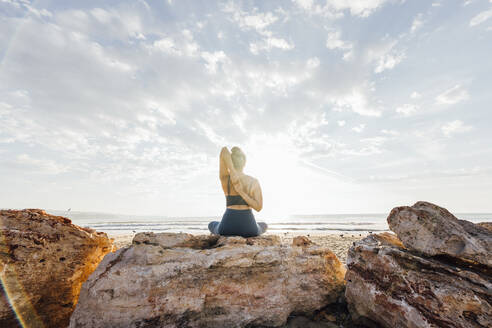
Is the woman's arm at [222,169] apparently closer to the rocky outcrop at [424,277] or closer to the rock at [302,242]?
the rock at [302,242]

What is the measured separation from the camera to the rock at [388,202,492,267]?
91.7 inches

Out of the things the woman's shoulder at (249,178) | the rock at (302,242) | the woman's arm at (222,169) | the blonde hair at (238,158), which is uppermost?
the blonde hair at (238,158)

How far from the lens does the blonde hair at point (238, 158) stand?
4738 millimetres

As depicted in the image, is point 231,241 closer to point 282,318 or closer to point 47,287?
point 282,318

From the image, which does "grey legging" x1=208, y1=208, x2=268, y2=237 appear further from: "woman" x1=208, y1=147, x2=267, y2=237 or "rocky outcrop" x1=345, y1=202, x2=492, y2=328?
"rocky outcrop" x1=345, y1=202, x2=492, y2=328

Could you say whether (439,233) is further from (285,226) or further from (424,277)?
(285,226)

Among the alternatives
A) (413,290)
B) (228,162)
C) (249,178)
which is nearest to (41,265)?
(228,162)

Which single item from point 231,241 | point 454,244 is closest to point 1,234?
point 231,241

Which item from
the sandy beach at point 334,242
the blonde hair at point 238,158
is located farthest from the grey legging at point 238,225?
the sandy beach at point 334,242

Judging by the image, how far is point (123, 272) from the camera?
2.86m

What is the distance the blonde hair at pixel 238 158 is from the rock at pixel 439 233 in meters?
2.79

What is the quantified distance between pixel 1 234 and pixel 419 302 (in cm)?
494

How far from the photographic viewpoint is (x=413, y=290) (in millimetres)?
2453

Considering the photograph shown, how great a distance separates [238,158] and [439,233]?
3330mm
